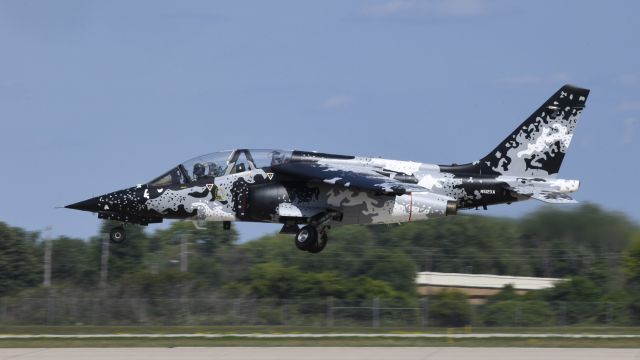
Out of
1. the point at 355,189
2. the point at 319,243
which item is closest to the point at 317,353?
the point at 319,243

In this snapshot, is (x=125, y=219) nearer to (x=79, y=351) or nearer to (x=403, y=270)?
(x=79, y=351)

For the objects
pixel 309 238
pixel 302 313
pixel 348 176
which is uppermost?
pixel 348 176

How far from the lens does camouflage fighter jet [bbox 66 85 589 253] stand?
34.5 m

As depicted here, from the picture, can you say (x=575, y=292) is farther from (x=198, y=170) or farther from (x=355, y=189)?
(x=198, y=170)

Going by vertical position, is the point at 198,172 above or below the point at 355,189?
above

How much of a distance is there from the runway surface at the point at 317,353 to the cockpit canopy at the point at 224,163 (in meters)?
5.09

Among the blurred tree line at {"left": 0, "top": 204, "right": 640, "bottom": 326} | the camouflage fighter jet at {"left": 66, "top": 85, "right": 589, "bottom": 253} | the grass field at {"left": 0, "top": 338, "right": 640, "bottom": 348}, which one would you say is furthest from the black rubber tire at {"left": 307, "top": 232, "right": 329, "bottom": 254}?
the blurred tree line at {"left": 0, "top": 204, "right": 640, "bottom": 326}

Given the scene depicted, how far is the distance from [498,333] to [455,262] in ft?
90.2

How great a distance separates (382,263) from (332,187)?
33264mm

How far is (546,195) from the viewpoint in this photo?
34.3 meters

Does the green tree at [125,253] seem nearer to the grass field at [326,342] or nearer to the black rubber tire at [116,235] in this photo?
the grass field at [326,342]

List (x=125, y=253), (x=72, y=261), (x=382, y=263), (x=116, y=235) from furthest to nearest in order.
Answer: (x=125, y=253), (x=72, y=261), (x=382, y=263), (x=116, y=235)

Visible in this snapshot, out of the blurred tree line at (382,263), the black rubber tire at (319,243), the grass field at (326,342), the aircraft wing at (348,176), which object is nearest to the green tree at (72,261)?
the blurred tree line at (382,263)

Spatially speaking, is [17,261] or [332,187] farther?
[17,261]
